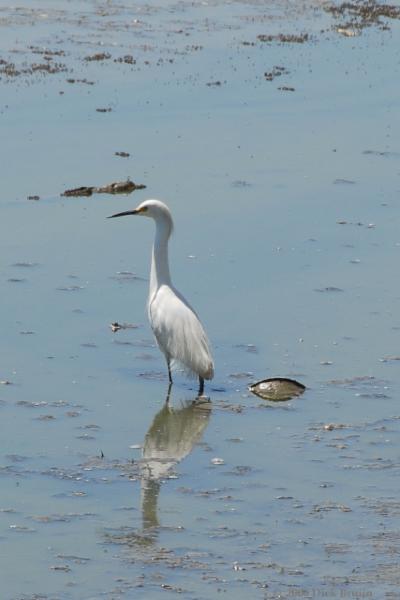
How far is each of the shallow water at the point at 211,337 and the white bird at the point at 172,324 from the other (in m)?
0.32

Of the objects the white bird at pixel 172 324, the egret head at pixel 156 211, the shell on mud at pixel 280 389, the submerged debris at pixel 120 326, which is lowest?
the submerged debris at pixel 120 326

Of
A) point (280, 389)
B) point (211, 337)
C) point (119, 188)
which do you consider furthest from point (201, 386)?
point (119, 188)

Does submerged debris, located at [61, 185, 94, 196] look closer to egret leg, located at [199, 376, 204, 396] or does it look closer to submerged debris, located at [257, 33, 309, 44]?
egret leg, located at [199, 376, 204, 396]

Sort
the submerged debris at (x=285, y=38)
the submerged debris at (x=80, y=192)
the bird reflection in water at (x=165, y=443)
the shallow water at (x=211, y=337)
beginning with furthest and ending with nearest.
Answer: the submerged debris at (x=285, y=38)
the submerged debris at (x=80, y=192)
the bird reflection in water at (x=165, y=443)
the shallow water at (x=211, y=337)

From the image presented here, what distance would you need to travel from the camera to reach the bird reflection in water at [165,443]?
34.5ft

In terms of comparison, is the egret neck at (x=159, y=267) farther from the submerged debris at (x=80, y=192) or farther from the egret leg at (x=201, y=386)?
the submerged debris at (x=80, y=192)

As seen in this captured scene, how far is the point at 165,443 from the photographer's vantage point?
1199cm

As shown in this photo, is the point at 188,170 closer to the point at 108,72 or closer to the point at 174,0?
the point at 108,72

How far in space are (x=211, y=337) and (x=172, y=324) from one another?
4.06 feet

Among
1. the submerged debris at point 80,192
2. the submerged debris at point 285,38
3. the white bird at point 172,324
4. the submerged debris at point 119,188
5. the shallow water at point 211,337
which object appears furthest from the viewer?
the submerged debris at point 285,38

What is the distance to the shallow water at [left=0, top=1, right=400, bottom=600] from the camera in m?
9.62

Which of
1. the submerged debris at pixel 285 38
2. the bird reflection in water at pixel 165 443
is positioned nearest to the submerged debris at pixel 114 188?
the bird reflection in water at pixel 165 443

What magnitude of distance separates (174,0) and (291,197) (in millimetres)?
21209

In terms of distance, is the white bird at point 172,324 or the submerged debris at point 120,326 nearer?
the white bird at point 172,324
